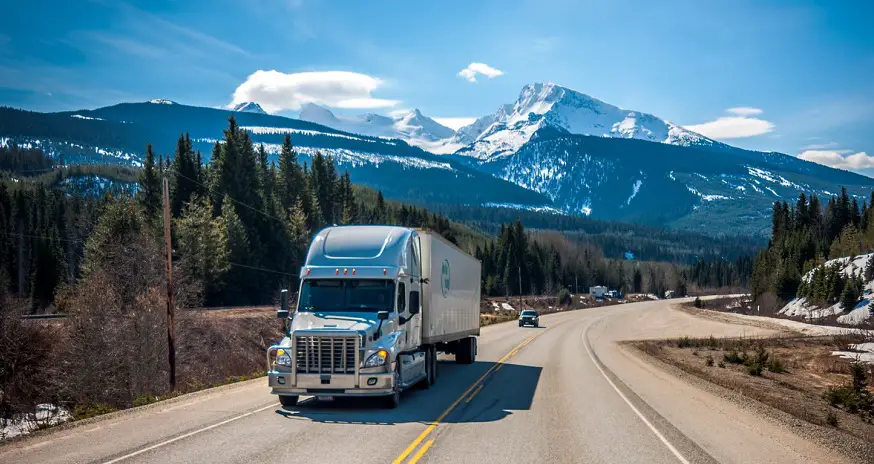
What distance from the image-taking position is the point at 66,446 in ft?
42.0

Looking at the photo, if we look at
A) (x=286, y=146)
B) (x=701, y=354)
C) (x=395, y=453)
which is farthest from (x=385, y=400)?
(x=286, y=146)

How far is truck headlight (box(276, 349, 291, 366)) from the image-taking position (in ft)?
54.8

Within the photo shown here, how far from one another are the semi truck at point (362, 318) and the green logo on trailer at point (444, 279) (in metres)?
0.72

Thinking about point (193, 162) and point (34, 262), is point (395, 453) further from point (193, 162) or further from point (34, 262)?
point (34, 262)

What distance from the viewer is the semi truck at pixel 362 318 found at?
16531mm

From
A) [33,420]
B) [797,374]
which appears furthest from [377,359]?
[797,374]

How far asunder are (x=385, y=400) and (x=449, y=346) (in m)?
11.4

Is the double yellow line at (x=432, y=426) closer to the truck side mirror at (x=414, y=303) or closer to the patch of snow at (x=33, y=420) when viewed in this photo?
the truck side mirror at (x=414, y=303)

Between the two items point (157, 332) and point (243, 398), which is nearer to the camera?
point (243, 398)

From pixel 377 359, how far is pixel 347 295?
2221 millimetres

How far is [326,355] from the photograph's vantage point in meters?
16.5

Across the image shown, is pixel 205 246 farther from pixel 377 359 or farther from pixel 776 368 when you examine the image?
pixel 377 359

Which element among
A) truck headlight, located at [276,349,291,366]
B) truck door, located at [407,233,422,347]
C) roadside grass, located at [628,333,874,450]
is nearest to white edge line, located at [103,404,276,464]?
truck headlight, located at [276,349,291,366]

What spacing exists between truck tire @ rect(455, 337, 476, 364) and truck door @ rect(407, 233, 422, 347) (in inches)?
378
